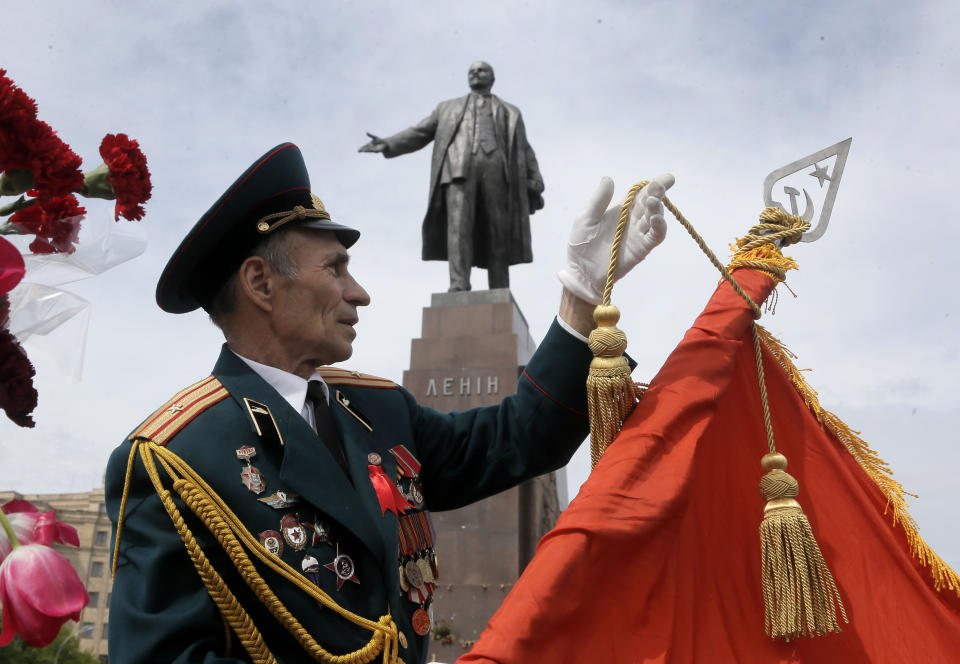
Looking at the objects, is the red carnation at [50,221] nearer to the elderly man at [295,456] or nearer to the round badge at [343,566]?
the elderly man at [295,456]

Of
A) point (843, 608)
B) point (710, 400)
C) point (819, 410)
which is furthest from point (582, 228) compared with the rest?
point (843, 608)

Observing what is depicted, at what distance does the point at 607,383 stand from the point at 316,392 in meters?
0.69

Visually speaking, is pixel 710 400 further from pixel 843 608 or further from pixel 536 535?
pixel 536 535

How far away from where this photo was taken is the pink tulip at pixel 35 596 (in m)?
1.14

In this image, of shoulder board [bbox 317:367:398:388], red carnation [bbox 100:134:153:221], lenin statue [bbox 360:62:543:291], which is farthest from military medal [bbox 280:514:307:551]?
lenin statue [bbox 360:62:543:291]

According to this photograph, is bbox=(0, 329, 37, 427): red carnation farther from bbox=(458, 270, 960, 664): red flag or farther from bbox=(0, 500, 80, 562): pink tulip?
bbox=(458, 270, 960, 664): red flag

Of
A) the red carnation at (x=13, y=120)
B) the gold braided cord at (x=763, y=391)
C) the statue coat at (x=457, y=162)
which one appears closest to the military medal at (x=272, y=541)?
the red carnation at (x=13, y=120)

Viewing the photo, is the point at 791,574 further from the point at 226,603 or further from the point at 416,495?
the point at 226,603

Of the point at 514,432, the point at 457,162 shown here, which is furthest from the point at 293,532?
the point at 457,162

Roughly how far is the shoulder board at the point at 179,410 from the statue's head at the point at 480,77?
7.36 m

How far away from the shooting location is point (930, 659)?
2012 mm

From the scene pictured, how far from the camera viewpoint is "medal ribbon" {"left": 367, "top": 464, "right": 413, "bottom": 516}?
1.97m

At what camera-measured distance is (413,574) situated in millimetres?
1994

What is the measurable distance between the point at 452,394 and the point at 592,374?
517cm
